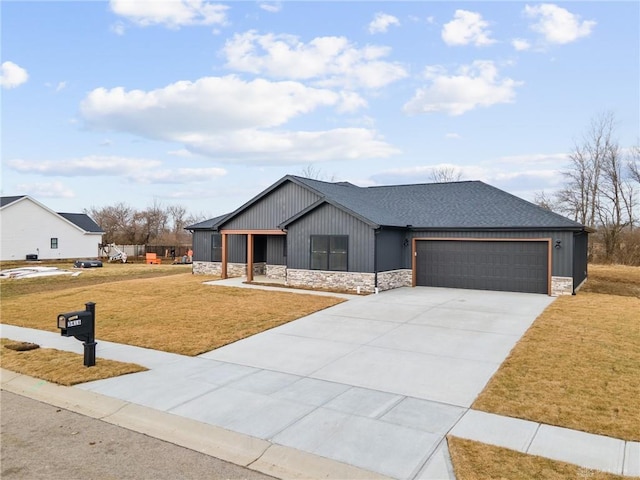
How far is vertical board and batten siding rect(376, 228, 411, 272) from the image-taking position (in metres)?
16.8

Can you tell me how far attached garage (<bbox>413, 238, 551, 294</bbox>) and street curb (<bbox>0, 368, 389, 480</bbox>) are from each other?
1463cm

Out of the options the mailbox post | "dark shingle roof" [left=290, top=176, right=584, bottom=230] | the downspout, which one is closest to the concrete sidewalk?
the mailbox post

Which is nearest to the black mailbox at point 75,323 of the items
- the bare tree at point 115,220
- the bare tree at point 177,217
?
the bare tree at point 115,220

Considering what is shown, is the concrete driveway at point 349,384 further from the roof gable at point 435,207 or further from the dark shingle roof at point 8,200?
the dark shingle roof at point 8,200

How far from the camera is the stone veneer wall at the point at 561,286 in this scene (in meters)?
15.7

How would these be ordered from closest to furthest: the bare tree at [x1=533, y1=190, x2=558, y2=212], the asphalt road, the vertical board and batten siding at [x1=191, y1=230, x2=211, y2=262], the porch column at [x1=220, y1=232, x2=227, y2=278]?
1. the asphalt road
2. the porch column at [x1=220, y1=232, x2=227, y2=278]
3. the vertical board and batten siding at [x1=191, y1=230, x2=211, y2=262]
4. the bare tree at [x1=533, y1=190, x2=558, y2=212]

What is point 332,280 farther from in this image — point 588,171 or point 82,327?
point 588,171

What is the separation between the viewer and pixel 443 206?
2009 centimetres

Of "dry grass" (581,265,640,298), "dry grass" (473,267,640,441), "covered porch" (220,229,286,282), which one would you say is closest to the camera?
"dry grass" (473,267,640,441)

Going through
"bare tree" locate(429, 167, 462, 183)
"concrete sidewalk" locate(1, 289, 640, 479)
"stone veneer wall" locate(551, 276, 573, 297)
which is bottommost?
A: "concrete sidewalk" locate(1, 289, 640, 479)

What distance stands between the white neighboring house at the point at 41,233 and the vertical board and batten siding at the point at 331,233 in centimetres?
2999

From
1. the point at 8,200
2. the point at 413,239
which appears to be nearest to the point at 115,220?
the point at 8,200

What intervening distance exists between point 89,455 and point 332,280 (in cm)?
1326

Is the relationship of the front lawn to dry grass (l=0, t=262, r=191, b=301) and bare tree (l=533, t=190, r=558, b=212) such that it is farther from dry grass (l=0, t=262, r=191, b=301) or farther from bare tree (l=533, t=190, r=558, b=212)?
bare tree (l=533, t=190, r=558, b=212)
